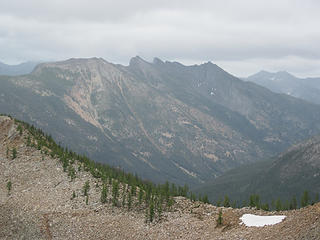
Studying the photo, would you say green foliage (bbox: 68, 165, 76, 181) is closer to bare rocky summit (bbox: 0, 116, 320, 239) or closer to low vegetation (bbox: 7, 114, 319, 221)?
low vegetation (bbox: 7, 114, 319, 221)

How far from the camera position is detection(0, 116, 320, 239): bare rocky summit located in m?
52.4

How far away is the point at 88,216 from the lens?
68.7m

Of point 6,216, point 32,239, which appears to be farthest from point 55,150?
point 32,239

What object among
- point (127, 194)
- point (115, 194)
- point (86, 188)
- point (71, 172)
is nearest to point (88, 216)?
point (115, 194)

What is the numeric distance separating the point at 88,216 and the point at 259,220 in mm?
33339

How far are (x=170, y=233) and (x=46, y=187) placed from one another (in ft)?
114

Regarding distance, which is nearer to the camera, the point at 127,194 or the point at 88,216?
the point at 88,216

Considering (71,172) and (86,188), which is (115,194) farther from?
(71,172)

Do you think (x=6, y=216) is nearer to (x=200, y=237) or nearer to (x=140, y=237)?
(x=140, y=237)

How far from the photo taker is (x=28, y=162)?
89375mm

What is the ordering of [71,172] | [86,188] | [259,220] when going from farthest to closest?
[71,172] < [86,188] < [259,220]

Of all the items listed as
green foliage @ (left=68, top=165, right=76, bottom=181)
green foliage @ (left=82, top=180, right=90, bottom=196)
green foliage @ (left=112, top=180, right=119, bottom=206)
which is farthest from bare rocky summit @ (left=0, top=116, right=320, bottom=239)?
green foliage @ (left=112, top=180, right=119, bottom=206)

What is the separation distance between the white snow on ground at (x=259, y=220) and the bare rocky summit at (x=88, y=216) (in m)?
1.33

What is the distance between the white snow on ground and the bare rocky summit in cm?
133
